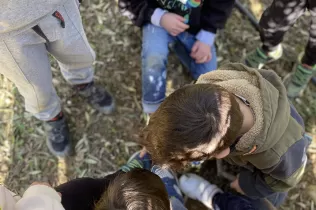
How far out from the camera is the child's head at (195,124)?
52.6 inches

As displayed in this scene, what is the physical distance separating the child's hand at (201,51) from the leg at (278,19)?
381mm

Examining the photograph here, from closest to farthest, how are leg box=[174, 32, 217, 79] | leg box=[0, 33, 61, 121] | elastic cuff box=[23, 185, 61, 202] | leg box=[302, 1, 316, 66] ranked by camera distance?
elastic cuff box=[23, 185, 61, 202]
leg box=[0, 33, 61, 121]
leg box=[302, 1, 316, 66]
leg box=[174, 32, 217, 79]

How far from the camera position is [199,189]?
228 centimetres

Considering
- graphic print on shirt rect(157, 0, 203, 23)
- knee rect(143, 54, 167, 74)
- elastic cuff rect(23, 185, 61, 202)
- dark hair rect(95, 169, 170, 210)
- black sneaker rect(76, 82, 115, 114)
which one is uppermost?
graphic print on shirt rect(157, 0, 203, 23)

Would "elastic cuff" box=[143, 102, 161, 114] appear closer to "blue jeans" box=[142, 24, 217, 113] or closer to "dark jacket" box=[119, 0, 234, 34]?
"blue jeans" box=[142, 24, 217, 113]

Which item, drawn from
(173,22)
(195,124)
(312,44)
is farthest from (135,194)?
(312,44)

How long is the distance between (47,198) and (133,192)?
0.34 meters

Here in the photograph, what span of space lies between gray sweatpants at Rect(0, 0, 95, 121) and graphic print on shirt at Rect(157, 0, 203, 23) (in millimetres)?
635

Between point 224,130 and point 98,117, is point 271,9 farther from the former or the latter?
point 98,117

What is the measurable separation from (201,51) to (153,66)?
34 centimetres

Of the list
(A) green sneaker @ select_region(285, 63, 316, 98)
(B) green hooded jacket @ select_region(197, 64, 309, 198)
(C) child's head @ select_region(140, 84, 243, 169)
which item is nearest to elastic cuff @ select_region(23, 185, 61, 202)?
(C) child's head @ select_region(140, 84, 243, 169)

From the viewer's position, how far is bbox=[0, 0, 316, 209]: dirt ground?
2369 millimetres

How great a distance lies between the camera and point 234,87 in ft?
4.96

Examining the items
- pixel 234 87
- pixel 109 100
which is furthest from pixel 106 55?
pixel 234 87
